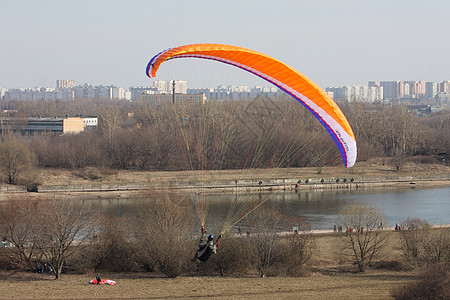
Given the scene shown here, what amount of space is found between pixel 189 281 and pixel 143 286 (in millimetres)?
1310

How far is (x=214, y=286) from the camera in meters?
16.0

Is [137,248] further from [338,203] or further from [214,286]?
[338,203]

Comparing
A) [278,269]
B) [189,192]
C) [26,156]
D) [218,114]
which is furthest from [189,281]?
[218,114]

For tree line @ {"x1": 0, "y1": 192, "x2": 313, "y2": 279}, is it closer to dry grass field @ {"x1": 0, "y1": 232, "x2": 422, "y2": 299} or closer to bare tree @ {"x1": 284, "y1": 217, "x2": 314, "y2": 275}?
bare tree @ {"x1": 284, "y1": 217, "x2": 314, "y2": 275}

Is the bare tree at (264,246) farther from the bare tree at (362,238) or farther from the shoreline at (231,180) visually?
the shoreline at (231,180)

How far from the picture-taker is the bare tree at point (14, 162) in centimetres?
3522

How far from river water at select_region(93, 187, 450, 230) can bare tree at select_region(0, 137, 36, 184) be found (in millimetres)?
6253

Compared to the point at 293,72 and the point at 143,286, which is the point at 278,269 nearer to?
the point at 143,286

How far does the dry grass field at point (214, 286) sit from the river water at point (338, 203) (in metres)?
6.46

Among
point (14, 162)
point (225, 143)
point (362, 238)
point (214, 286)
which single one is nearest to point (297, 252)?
point (362, 238)

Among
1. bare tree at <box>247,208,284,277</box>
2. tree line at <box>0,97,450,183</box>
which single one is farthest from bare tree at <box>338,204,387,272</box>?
tree line at <box>0,97,450,183</box>

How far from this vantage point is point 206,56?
12.2 metres

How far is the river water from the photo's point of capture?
26.1m

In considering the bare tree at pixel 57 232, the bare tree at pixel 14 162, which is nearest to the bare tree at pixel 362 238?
the bare tree at pixel 57 232
